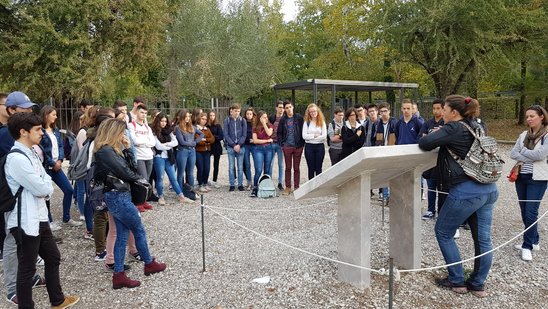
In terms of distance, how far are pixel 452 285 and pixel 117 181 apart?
143 inches

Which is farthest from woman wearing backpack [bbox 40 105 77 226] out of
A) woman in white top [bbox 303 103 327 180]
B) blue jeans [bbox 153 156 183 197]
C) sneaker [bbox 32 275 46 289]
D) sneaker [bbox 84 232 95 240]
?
woman in white top [bbox 303 103 327 180]

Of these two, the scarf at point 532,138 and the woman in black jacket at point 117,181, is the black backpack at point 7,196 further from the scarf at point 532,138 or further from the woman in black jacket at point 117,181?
the scarf at point 532,138

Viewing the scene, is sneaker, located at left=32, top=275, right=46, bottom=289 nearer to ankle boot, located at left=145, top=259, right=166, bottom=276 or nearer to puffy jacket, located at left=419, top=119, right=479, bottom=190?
ankle boot, located at left=145, top=259, right=166, bottom=276

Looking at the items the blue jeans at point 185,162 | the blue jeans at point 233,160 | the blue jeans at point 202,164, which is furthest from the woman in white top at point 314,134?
the blue jeans at point 185,162

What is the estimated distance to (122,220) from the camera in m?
4.29

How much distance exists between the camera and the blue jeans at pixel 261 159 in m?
9.12

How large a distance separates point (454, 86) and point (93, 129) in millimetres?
20772

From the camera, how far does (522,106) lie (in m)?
25.5

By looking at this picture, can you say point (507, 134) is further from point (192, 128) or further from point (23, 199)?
point (23, 199)

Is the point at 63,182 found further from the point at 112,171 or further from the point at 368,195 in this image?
the point at 368,195

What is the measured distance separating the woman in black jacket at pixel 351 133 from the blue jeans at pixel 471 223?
13.2 feet

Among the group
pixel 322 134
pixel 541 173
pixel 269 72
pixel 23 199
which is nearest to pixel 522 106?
pixel 269 72

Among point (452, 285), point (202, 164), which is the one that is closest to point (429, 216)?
point (452, 285)

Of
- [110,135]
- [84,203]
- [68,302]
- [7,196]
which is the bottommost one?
[68,302]
